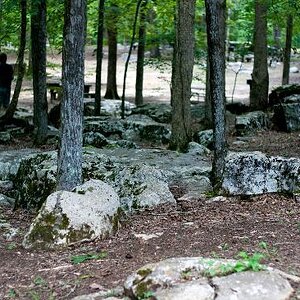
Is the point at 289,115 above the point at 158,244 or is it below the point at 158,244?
above

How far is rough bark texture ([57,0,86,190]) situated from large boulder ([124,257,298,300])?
2.61 meters

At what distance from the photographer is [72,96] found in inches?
232

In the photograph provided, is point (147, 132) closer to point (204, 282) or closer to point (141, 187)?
point (141, 187)

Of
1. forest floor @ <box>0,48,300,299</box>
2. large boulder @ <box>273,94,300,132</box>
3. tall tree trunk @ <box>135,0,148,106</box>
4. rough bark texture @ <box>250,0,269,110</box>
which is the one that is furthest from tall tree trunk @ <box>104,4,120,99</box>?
forest floor @ <box>0,48,300,299</box>

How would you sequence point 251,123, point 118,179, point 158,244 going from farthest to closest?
point 251,123 < point 118,179 < point 158,244

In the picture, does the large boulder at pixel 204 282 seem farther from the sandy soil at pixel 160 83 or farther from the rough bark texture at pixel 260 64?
the sandy soil at pixel 160 83

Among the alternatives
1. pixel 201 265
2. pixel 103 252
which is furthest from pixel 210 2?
pixel 201 265

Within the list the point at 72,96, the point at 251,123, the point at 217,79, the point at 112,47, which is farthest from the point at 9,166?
the point at 112,47

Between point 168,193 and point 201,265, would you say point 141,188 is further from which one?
point 201,265

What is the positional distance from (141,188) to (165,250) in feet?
6.62

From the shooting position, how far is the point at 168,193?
6.68m

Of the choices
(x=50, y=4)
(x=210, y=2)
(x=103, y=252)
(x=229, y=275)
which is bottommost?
(x=103, y=252)

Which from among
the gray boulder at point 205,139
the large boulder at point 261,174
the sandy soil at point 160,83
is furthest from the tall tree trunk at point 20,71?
the large boulder at point 261,174

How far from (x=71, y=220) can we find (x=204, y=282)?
2.15 m
